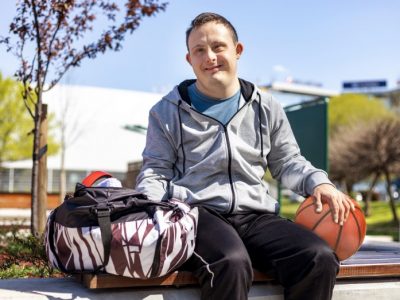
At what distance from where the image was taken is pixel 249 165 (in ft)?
10.6

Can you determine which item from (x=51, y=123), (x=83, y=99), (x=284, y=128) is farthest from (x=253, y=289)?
(x=83, y=99)

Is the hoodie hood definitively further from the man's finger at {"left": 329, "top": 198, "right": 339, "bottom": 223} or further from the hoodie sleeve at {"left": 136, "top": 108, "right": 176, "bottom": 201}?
the man's finger at {"left": 329, "top": 198, "right": 339, "bottom": 223}

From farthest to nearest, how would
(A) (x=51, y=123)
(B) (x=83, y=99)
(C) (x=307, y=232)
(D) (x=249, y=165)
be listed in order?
(B) (x=83, y=99) → (A) (x=51, y=123) → (D) (x=249, y=165) → (C) (x=307, y=232)

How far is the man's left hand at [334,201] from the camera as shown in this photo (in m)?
2.92

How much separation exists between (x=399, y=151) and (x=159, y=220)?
74.6 feet

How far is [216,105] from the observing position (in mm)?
3314

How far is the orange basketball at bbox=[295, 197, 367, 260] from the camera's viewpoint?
3.04m

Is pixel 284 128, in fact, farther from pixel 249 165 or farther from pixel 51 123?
pixel 51 123

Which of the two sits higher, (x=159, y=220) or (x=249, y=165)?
(x=249, y=165)

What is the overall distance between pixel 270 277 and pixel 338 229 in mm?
453

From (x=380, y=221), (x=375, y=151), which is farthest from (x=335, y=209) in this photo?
(x=380, y=221)

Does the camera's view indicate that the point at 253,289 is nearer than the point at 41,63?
Yes

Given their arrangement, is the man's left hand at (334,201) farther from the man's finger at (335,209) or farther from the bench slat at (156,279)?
the bench slat at (156,279)

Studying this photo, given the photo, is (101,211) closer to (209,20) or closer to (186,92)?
(186,92)
